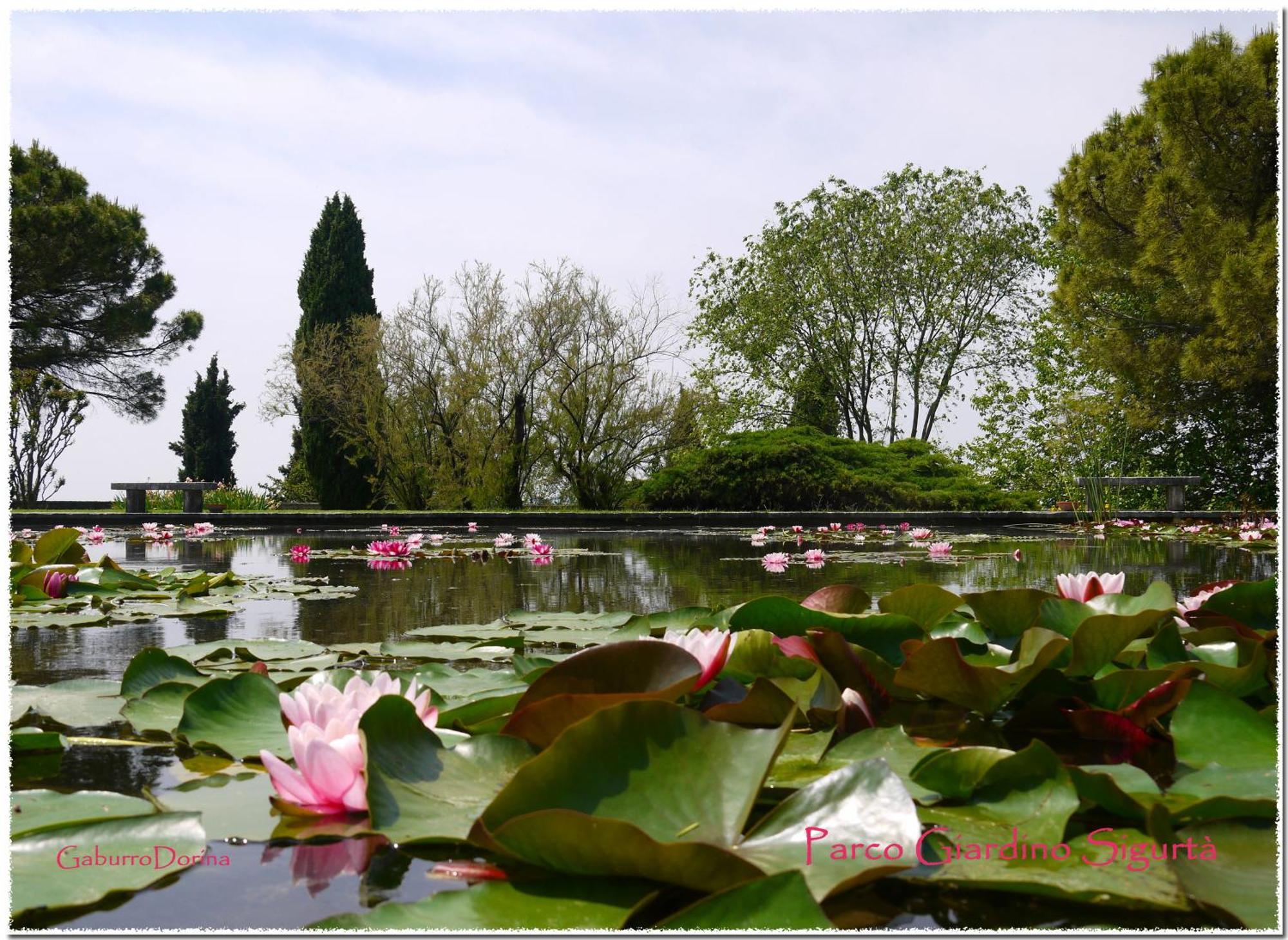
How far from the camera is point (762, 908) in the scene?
0.55m

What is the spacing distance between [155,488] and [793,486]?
8.60 m

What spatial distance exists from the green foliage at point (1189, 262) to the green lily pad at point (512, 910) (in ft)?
35.3

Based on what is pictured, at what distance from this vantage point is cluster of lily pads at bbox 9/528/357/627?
2.38 metres

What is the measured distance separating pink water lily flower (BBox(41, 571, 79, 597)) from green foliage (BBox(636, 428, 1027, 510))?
912 cm

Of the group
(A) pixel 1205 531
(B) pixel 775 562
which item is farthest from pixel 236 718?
(A) pixel 1205 531

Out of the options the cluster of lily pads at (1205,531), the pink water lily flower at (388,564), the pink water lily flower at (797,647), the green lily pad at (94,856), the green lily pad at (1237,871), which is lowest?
the cluster of lily pads at (1205,531)

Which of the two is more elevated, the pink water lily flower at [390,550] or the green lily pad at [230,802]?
the pink water lily flower at [390,550]

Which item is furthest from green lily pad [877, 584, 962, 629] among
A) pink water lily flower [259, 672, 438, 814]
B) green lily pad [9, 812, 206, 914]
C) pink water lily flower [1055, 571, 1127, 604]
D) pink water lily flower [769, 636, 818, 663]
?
green lily pad [9, 812, 206, 914]

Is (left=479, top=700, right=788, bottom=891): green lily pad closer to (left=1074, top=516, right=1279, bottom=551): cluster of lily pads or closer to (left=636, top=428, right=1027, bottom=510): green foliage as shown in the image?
(left=1074, top=516, right=1279, bottom=551): cluster of lily pads

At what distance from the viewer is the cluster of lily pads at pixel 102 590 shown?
7.81ft

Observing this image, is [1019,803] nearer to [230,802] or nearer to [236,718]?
[230,802]

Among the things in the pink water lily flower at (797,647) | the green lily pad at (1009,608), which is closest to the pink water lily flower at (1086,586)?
the green lily pad at (1009,608)

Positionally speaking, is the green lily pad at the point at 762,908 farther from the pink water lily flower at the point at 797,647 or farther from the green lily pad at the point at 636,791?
the pink water lily flower at the point at 797,647

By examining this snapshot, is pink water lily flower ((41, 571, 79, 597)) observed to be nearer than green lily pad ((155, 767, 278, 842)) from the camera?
No
